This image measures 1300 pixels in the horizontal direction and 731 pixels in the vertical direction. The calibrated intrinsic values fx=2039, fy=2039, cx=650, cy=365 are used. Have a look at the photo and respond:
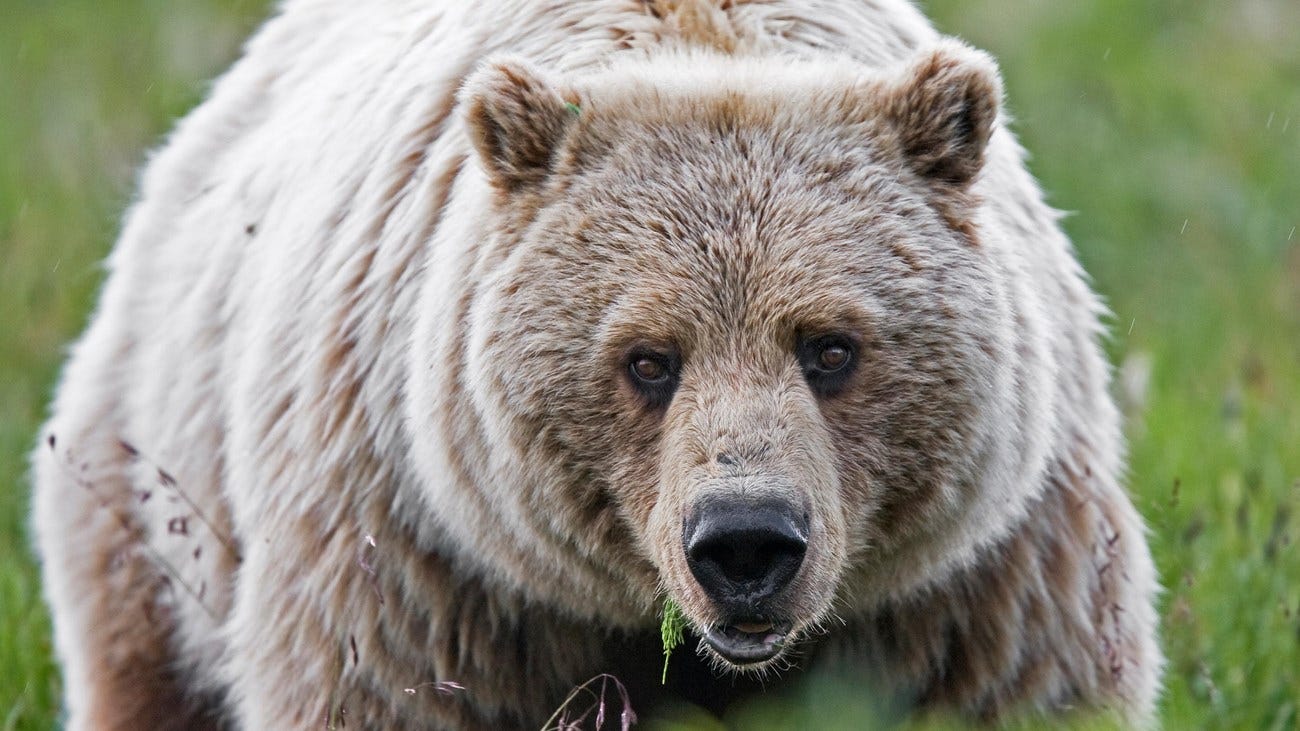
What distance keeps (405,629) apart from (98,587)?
1.51 m

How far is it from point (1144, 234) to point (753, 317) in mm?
6744

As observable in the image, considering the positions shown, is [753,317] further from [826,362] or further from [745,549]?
[745,549]

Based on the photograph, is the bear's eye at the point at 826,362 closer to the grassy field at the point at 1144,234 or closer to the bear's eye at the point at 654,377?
the bear's eye at the point at 654,377

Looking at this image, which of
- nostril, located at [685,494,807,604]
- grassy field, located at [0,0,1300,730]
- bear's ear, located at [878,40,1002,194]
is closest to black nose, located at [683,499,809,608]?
nostril, located at [685,494,807,604]

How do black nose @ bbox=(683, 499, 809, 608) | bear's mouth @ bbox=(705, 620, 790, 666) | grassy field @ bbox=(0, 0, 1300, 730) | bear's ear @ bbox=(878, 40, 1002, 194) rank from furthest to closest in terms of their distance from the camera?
grassy field @ bbox=(0, 0, 1300, 730) < bear's ear @ bbox=(878, 40, 1002, 194) < bear's mouth @ bbox=(705, 620, 790, 666) < black nose @ bbox=(683, 499, 809, 608)

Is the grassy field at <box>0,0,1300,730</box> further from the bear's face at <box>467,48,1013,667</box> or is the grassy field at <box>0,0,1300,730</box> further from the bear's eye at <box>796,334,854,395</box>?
the bear's eye at <box>796,334,854,395</box>

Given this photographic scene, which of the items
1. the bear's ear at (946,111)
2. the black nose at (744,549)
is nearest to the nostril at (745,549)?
the black nose at (744,549)

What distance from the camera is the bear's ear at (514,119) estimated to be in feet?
15.3

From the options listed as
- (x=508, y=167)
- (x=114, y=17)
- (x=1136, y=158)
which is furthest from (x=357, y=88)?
(x=114, y=17)

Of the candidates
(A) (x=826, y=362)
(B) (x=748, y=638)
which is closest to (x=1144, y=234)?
(A) (x=826, y=362)

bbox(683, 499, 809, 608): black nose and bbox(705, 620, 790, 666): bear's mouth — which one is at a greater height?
bbox(683, 499, 809, 608): black nose

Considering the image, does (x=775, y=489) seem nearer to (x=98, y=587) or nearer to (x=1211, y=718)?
(x=1211, y=718)

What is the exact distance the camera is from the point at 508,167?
15.5 feet

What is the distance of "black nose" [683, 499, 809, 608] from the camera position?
418 cm
